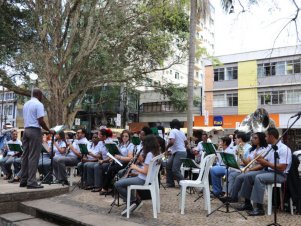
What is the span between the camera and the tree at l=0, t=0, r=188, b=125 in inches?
706

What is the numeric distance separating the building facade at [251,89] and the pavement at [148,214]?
2558 cm

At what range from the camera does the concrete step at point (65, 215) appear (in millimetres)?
5612

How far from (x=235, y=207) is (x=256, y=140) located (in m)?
1.45

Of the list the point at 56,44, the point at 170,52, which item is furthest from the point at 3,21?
the point at 170,52

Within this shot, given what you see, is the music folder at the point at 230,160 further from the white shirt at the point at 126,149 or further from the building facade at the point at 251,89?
the building facade at the point at 251,89

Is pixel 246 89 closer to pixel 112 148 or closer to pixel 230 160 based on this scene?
pixel 112 148

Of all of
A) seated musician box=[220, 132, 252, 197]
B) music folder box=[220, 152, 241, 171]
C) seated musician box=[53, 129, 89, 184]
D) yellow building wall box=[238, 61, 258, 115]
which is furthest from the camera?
yellow building wall box=[238, 61, 258, 115]

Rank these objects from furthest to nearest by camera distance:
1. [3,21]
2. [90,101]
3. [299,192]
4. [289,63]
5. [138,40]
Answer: [90,101] < [289,63] < [138,40] < [3,21] < [299,192]

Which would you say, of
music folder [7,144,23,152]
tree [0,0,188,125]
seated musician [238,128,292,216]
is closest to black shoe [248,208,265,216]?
seated musician [238,128,292,216]

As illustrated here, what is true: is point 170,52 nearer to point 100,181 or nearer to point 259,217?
point 100,181

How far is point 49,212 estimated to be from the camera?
6441 mm

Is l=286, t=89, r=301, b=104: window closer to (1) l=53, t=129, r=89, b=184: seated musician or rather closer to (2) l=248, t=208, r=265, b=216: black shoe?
(1) l=53, t=129, r=89, b=184: seated musician

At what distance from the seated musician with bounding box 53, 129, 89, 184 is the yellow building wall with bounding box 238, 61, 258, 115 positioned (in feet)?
92.0

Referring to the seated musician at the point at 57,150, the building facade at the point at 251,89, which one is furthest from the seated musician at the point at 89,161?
the building facade at the point at 251,89
